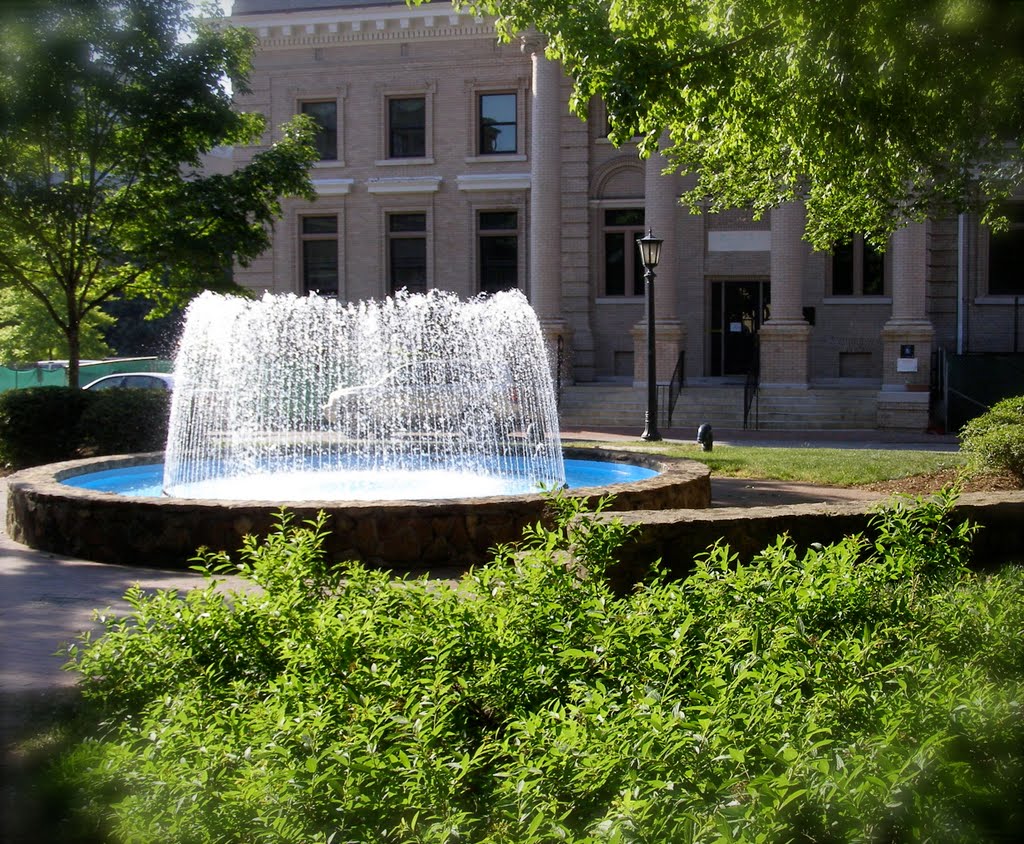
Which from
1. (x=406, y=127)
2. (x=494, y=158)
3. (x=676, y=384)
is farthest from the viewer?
(x=406, y=127)

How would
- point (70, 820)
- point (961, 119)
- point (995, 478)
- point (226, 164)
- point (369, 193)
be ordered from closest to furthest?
1. point (70, 820)
2. point (961, 119)
3. point (995, 478)
4. point (369, 193)
5. point (226, 164)

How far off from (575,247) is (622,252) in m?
1.31

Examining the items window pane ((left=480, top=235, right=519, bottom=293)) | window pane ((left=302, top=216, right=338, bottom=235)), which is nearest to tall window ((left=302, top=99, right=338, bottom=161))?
window pane ((left=302, top=216, right=338, bottom=235))

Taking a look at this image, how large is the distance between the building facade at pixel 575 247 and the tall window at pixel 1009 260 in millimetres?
54

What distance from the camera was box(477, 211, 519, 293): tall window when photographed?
31.8 metres

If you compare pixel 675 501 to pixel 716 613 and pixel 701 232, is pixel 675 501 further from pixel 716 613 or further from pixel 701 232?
pixel 701 232

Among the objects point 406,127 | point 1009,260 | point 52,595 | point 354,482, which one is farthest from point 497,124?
point 52,595

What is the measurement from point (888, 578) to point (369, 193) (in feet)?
94.0

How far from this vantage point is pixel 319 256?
33250mm

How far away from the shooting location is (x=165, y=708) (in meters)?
4.49

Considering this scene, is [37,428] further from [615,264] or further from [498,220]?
[615,264]

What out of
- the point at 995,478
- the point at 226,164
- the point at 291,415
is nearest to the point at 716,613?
the point at 995,478

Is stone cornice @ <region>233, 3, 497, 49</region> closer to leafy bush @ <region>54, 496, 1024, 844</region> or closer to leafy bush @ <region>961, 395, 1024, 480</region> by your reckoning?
leafy bush @ <region>961, 395, 1024, 480</region>

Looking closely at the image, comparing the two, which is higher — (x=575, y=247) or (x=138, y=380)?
(x=575, y=247)
